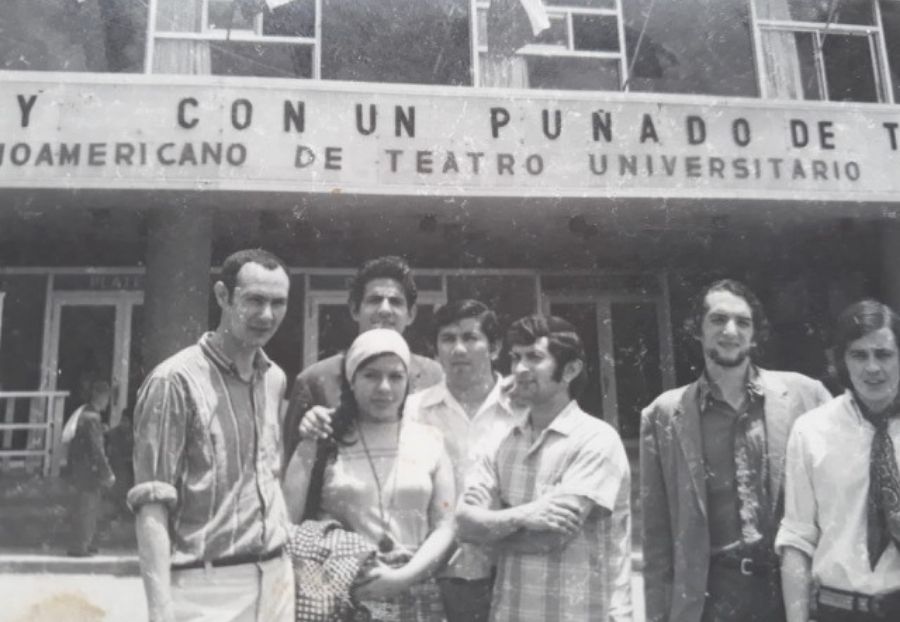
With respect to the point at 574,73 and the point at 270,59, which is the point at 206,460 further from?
the point at 574,73

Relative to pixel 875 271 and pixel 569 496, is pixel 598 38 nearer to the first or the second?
pixel 875 271

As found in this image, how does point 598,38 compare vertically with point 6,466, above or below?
above

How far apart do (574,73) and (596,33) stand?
52 centimetres

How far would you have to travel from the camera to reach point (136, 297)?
32.0 ft

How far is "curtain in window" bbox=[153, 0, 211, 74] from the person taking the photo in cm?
746

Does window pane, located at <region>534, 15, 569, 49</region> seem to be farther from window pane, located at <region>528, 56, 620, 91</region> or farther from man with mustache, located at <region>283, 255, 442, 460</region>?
man with mustache, located at <region>283, 255, 442, 460</region>

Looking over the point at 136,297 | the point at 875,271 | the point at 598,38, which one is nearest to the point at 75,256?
the point at 136,297

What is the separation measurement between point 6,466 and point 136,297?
2471 mm

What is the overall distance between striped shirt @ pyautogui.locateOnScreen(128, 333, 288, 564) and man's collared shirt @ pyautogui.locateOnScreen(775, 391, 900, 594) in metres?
1.69

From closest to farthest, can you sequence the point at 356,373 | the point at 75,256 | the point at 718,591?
the point at 356,373 → the point at 718,591 → the point at 75,256

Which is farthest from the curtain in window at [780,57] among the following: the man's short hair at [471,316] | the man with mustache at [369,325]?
the man with mustache at [369,325]

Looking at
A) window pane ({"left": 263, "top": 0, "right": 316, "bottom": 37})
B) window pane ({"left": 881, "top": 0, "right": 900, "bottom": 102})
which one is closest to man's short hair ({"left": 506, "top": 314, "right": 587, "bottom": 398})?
window pane ({"left": 263, "top": 0, "right": 316, "bottom": 37})

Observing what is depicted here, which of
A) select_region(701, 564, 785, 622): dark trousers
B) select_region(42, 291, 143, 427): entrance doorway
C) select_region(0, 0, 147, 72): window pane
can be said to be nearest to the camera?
select_region(701, 564, 785, 622): dark trousers

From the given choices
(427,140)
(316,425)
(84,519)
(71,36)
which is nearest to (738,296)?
(316,425)
